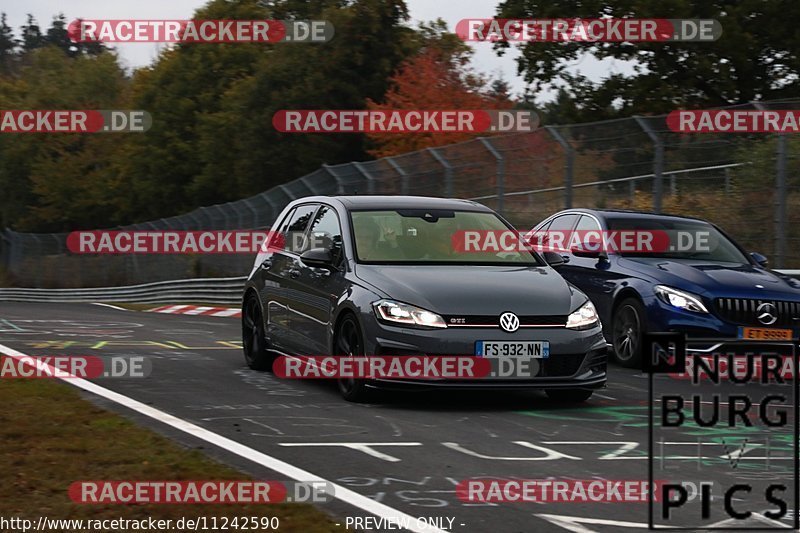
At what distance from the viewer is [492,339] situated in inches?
382

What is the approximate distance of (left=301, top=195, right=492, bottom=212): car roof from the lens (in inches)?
453

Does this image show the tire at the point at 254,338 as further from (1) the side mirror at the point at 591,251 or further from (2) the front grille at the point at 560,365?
(1) the side mirror at the point at 591,251

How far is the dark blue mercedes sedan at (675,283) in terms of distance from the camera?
492 inches

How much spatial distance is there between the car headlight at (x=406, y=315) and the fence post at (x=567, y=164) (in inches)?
404

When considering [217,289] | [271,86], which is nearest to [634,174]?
[217,289]

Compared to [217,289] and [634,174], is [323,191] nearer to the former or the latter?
[217,289]

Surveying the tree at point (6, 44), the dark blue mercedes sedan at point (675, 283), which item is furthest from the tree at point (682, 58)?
the tree at point (6, 44)

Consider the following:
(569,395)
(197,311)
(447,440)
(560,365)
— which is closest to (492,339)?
(560,365)

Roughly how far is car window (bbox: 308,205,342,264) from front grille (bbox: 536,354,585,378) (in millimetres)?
1994

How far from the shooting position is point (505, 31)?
42.8 metres

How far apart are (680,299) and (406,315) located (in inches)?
150

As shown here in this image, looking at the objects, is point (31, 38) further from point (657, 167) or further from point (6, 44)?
point (657, 167)

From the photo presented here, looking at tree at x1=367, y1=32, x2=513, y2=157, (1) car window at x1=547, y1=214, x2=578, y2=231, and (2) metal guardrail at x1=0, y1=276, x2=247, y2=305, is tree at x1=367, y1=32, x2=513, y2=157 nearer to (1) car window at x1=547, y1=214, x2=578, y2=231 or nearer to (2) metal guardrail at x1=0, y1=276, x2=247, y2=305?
(2) metal guardrail at x1=0, y1=276, x2=247, y2=305

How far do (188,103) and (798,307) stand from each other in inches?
2701
